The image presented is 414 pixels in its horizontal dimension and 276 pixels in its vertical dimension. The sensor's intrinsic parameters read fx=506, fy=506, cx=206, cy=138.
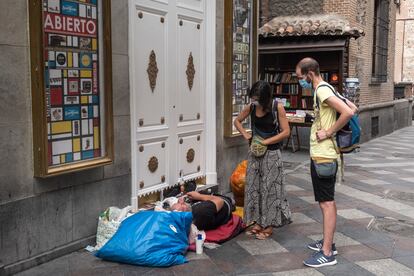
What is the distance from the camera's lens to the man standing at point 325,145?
15.5 feet

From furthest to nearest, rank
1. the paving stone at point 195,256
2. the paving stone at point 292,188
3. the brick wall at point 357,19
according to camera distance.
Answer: the brick wall at point 357,19 → the paving stone at point 292,188 → the paving stone at point 195,256

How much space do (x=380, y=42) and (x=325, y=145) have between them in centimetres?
1384

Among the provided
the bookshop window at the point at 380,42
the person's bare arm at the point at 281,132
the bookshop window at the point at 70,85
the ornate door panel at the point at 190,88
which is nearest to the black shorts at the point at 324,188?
the person's bare arm at the point at 281,132

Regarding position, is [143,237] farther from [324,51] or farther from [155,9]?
[324,51]

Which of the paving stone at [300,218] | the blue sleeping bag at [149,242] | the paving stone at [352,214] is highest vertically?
the blue sleeping bag at [149,242]

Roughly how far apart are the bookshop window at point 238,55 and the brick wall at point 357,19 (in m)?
6.55

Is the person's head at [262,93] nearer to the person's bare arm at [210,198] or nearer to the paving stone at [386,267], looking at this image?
the person's bare arm at [210,198]

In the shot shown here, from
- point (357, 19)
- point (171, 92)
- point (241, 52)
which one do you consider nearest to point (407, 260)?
point (171, 92)

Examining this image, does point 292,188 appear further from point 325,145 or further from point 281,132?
point 325,145

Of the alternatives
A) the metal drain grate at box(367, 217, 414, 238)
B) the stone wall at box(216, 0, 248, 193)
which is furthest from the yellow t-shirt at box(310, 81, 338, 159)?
the stone wall at box(216, 0, 248, 193)

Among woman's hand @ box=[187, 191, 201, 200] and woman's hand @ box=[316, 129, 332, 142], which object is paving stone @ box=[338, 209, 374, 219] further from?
woman's hand @ box=[316, 129, 332, 142]

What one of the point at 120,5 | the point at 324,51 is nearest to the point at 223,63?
the point at 120,5

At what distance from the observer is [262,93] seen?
547cm

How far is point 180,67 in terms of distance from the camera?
6695mm
